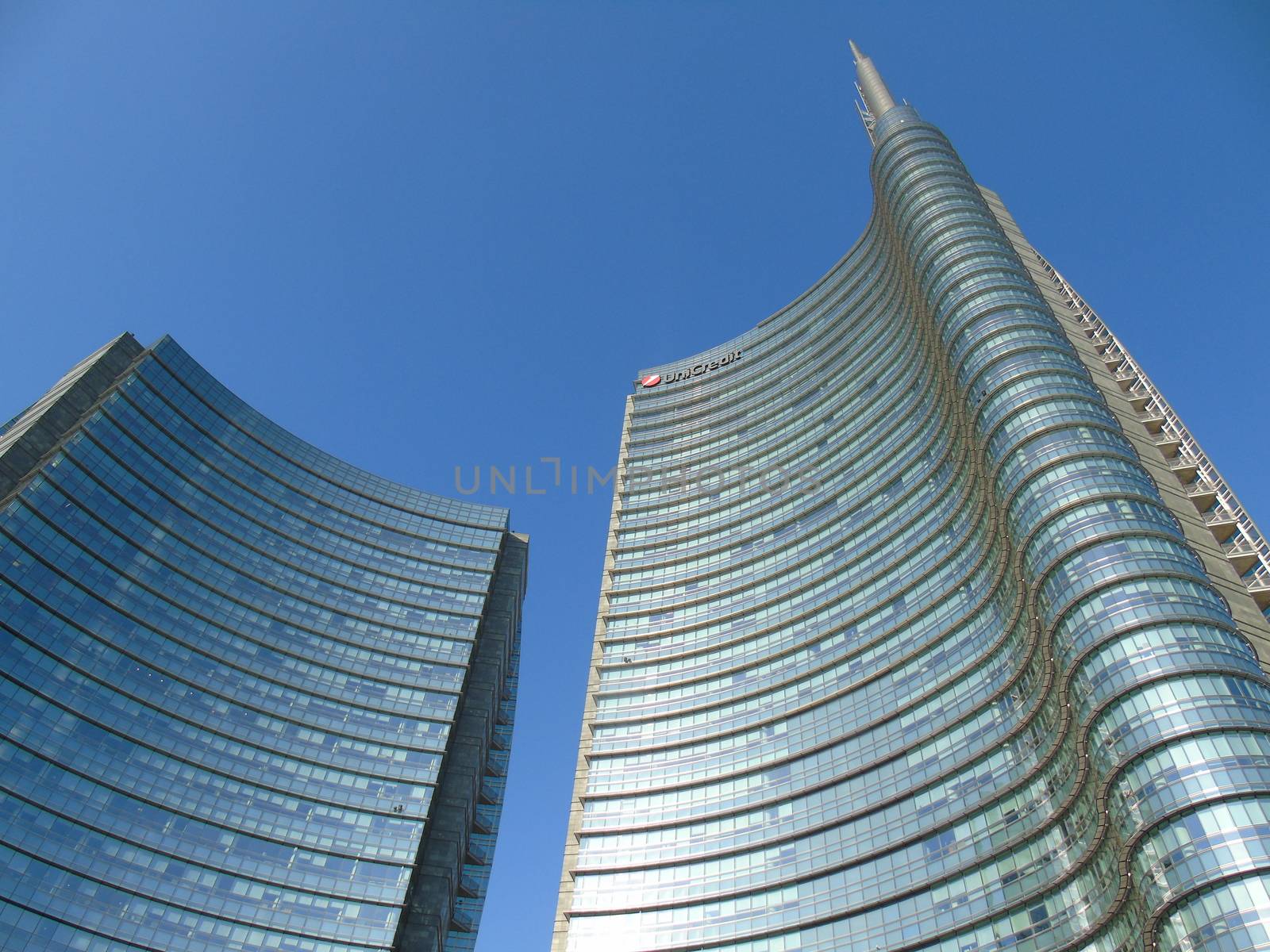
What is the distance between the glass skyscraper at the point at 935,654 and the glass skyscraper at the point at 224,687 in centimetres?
2440

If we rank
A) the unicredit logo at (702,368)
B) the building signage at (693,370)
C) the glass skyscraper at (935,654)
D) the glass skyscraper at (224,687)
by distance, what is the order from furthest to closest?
1. the building signage at (693,370)
2. the unicredit logo at (702,368)
3. the glass skyscraper at (224,687)
4. the glass skyscraper at (935,654)

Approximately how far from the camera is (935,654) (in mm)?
76125

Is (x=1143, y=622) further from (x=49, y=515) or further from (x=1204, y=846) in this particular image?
(x=49, y=515)

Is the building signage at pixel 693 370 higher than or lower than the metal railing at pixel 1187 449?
higher

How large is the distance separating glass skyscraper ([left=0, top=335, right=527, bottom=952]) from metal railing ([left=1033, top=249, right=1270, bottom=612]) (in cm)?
8054

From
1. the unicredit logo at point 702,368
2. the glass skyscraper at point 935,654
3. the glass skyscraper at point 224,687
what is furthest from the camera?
the unicredit logo at point 702,368

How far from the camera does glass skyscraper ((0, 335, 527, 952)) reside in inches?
3226

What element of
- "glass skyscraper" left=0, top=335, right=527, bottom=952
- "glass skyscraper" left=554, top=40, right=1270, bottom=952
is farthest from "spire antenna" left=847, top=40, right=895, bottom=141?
"glass skyscraper" left=0, top=335, right=527, bottom=952

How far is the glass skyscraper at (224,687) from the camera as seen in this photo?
81.9 meters

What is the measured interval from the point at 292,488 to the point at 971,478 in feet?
294

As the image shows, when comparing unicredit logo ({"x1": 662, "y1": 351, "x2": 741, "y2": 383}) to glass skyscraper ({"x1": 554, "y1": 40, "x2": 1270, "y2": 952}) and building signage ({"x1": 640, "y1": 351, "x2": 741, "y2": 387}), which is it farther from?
glass skyscraper ({"x1": 554, "y1": 40, "x2": 1270, "y2": 952})

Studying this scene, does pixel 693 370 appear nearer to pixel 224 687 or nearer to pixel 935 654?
pixel 935 654

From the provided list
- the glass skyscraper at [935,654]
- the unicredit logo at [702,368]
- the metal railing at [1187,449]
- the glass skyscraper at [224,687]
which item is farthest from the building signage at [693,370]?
the metal railing at [1187,449]

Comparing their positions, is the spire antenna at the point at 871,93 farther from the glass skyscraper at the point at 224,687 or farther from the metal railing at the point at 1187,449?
the glass skyscraper at the point at 224,687
